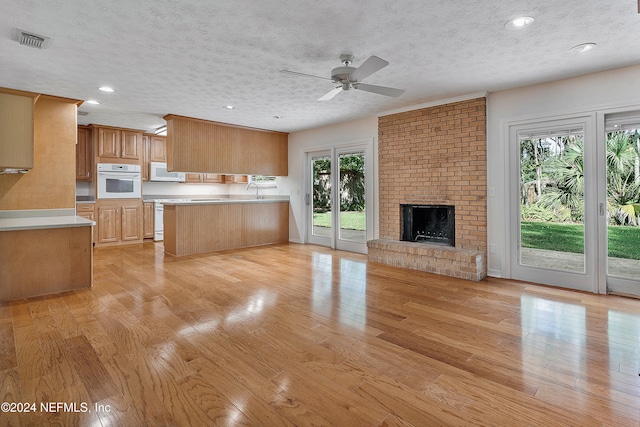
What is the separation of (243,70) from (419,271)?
3455 mm

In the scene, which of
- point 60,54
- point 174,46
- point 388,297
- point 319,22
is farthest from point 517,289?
point 60,54

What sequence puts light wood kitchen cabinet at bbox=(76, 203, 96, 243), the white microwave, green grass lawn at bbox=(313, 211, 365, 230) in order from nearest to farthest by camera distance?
green grass lawn at bbox=(313, 211, 365, 230), light wood kitchen cabinet at bbox=(76, 203, 96, 243), the white microwave

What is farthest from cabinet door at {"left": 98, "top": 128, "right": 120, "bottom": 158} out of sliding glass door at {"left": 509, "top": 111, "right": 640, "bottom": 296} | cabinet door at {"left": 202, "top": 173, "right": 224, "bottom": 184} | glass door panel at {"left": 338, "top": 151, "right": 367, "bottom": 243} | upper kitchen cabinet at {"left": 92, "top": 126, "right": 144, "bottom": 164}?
sliding glass door at {"left": 509, "top": 111, "right": 640, "bottom": 296}

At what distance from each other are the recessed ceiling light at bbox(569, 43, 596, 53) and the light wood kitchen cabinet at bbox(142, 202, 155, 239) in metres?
7.63

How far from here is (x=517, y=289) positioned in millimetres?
3830

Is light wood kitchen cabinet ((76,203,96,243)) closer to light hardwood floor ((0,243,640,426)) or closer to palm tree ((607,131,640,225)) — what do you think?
light hardwood floor ((0,243,640,426))

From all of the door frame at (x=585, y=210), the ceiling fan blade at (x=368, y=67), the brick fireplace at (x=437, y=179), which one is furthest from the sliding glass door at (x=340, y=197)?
the ceiling fan blade at (x=368, y=67)

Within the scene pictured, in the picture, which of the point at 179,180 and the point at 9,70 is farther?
the point at 179,180

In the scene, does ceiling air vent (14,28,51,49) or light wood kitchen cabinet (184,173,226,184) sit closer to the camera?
ceiling air vent (14,28,51,49)

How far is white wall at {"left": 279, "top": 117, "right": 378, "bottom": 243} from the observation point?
6176 millimetres

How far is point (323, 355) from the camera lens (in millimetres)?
2262

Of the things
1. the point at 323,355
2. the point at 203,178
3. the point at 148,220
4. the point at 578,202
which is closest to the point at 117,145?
the point at 148,220

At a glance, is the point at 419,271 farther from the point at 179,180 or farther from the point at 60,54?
the point at 179,180

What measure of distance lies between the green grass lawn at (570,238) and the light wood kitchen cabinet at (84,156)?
25.7 ft
